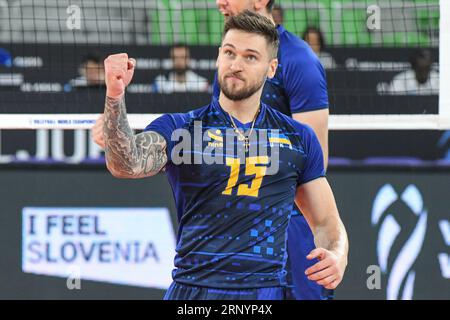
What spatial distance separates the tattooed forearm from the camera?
13.1 ft

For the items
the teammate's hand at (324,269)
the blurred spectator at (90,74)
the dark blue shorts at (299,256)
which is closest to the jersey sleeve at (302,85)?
the dark blue shorts at (299,256)

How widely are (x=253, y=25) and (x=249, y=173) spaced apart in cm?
67

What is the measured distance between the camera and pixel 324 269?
4.30 meters

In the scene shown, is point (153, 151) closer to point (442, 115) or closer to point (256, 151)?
point (256, 151)

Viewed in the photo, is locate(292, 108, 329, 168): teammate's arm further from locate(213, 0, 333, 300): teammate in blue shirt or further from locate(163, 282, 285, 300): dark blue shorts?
locate(163, 282, 285, 300): dark blue shorts

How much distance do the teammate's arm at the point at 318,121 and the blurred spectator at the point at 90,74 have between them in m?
2.59

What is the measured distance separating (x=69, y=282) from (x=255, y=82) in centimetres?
458

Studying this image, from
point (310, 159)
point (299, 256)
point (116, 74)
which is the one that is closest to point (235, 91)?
point (310, 159)

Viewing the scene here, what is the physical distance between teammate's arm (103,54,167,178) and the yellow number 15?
301mm

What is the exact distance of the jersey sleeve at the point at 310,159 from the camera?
4633 millimetres

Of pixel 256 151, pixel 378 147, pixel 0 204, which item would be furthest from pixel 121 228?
pixel 256 151

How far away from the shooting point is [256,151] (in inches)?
177

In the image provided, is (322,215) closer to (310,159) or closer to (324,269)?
(310,159)

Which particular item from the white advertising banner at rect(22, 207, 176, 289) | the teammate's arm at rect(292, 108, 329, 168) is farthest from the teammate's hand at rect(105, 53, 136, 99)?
the white advertising banner at rect(22, 207, 176, 289)
